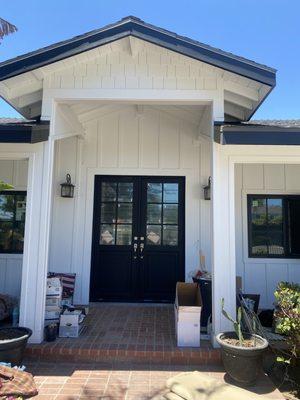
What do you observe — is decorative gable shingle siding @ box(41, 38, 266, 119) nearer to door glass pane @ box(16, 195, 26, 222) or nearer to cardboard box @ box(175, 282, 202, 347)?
door glass pane @ box(16, 195, 26, 222)

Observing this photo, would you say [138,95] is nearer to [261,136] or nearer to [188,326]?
[261,136]

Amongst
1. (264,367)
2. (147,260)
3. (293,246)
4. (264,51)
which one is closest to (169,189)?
(147,260)

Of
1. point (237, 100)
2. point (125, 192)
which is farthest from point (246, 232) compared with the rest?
point (237, 100)

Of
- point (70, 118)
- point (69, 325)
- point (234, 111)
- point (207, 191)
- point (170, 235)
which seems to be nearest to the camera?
point (69, 325)

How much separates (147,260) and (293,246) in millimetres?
2691

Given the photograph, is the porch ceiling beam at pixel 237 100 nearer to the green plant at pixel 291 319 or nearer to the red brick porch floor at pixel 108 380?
the green plant at pixel 291 319

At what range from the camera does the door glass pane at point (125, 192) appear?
629 centimetres

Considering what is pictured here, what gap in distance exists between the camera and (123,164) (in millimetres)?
6242

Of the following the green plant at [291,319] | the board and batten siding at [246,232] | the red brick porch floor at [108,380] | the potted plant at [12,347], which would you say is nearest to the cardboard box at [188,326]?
the red brick porch floor at [108,380]

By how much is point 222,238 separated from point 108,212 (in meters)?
2.75

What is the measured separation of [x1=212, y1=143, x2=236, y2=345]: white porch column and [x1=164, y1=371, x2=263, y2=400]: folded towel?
0.76 metres

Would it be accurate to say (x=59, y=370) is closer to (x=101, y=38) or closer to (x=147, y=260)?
(x=147, y=260)

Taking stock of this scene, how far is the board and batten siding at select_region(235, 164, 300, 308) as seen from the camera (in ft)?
19.6

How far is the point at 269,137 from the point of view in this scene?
3918 mm
